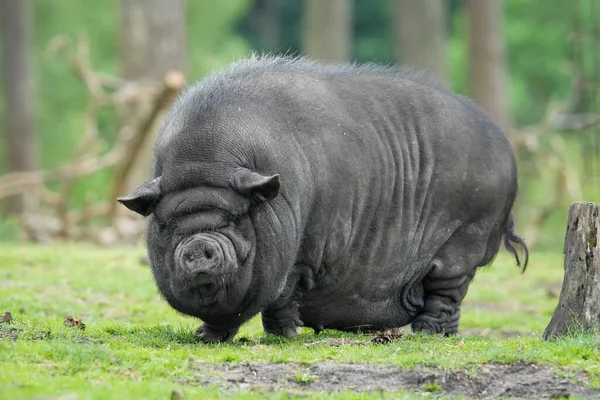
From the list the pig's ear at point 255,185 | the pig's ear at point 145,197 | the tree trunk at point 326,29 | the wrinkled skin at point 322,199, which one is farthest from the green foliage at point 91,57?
the pig's ear at point 255,185

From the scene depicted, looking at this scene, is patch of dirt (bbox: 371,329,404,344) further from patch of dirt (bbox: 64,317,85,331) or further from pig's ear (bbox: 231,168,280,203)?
patch of dirt (bbox: 64,317,85,331)

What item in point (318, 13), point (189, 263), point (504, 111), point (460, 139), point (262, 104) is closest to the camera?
point (189, 263)

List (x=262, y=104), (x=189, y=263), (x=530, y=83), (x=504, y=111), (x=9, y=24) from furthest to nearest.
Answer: (x=530, y=83) < (x=9, y=24) < (x=504, y=111) < (x=262, y=104) < (x=189, y=263)

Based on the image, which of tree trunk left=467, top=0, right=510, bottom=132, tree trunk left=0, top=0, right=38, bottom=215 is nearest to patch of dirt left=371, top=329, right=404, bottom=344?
tree trunk left=467, top=0, right=510, bottom=132

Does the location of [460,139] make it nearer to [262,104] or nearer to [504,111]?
[262,104]

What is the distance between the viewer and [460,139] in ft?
35.1

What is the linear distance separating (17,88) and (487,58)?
1367 centimetres

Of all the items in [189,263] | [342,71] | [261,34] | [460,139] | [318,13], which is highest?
[261,34]

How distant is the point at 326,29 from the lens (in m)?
27.9

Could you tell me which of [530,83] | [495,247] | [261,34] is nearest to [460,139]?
[495,247]

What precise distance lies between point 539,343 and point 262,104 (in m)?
2.97

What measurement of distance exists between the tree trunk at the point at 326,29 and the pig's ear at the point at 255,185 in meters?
19.1

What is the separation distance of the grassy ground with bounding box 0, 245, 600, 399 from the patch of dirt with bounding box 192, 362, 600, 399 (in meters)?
0.04

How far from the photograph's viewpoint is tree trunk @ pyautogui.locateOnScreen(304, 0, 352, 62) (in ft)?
91.1
